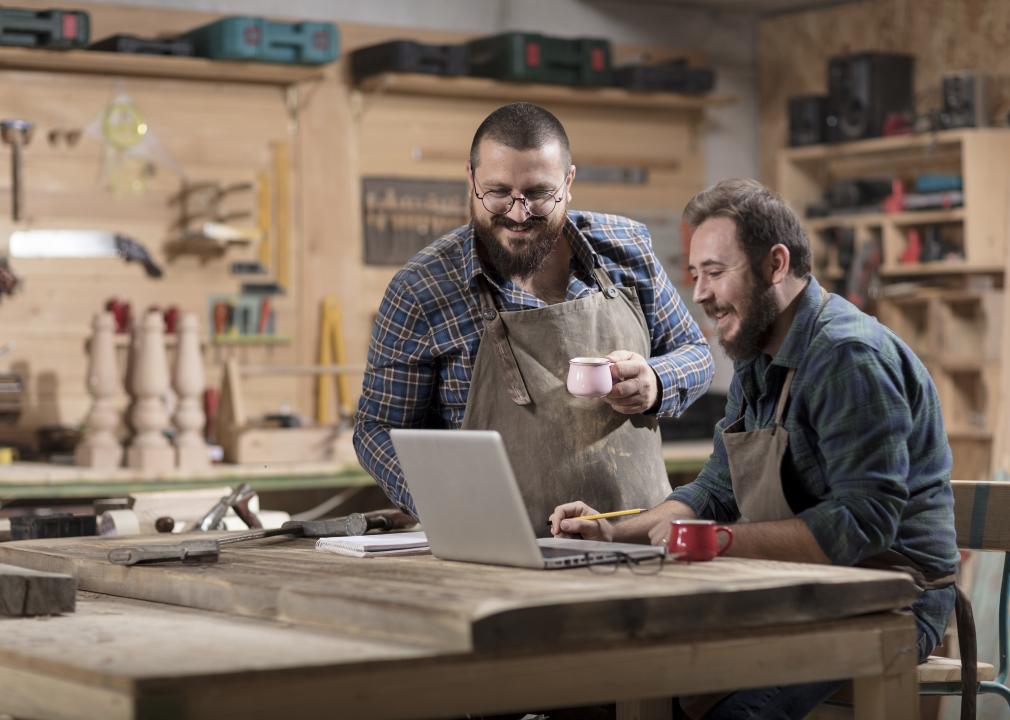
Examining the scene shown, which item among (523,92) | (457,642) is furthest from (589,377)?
(523,92)

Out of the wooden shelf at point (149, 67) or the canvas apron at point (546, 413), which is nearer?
the canvas apron at point (546, 413)

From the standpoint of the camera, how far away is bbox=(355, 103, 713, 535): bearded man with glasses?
10.9ft

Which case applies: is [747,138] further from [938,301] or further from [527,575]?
[527,575]

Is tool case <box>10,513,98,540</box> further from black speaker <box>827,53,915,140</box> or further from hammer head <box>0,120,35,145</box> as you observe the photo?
black speaker <box>827,53,915,140</box>

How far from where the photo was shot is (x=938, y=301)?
680cm

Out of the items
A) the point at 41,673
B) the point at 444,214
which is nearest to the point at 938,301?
the point at 444,214

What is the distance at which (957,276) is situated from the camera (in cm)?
705

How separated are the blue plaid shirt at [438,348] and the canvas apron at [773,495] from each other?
0.58 m

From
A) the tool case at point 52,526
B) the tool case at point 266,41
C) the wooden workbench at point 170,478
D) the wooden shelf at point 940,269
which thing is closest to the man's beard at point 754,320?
the tool case at point 52,526

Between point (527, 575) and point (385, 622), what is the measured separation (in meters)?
0.30

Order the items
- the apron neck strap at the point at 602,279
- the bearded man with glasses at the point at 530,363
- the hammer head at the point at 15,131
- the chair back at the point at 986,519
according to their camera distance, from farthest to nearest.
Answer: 1. the hammer head at the point at 15,131
2. the apron neck strap at the point at 602,279
3. the bearded man with glasses at the point at 530,363
4. the chair back at the point at 986,519

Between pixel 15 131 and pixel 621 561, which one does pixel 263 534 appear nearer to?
pixel 621 561

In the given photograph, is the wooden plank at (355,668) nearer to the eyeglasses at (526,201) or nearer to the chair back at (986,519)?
the chair back at (986,519)

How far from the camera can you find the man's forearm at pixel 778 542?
251cm
